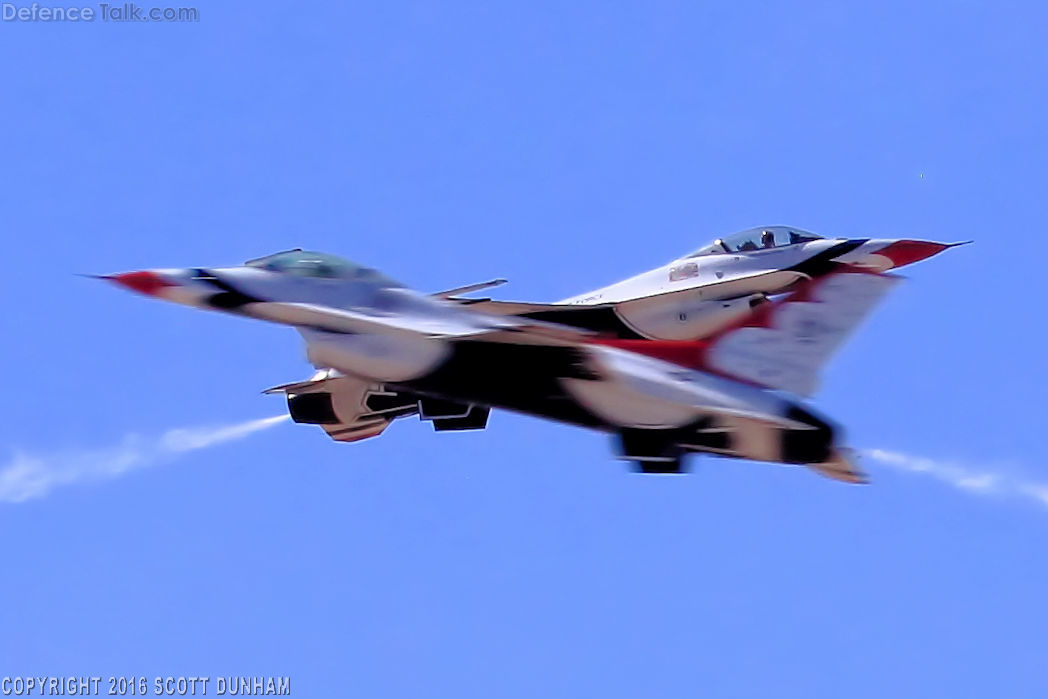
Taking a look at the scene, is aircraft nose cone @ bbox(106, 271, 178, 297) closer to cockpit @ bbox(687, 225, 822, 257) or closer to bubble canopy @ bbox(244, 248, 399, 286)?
bubble canopy @ bbox(244, 248, 399, 286)

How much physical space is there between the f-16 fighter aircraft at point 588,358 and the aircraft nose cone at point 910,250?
26.3 feet

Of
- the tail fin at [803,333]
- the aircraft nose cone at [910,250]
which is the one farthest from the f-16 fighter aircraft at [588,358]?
the aircraft nose cone at [910,250]

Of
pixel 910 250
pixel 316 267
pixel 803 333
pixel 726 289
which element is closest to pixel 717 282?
pixel 726 289

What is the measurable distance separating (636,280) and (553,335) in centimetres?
759

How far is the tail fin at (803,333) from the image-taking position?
24.8 m

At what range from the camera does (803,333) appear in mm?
24828

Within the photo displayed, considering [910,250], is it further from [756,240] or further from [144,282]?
[144,282]

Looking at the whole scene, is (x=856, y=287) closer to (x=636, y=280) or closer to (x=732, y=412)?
(x=732, y=412)

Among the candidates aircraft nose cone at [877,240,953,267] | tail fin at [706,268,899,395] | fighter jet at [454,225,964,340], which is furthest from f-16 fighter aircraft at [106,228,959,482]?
aircraft nose cone at [877,240,953,267]

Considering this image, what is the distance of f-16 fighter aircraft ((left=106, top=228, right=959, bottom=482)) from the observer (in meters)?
24.5

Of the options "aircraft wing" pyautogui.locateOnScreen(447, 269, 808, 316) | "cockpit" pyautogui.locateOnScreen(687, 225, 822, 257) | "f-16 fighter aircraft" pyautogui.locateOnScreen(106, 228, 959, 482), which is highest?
"cockpit" pyautogui.locateOnScreen(687, 225, 822, 257)

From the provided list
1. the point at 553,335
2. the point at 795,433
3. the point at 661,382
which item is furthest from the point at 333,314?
the point at 795,433

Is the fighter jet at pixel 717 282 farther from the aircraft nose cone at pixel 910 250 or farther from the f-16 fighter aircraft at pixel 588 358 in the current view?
the f-16 fighter aircraft at pixel 588 358

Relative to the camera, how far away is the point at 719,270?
3244cm
